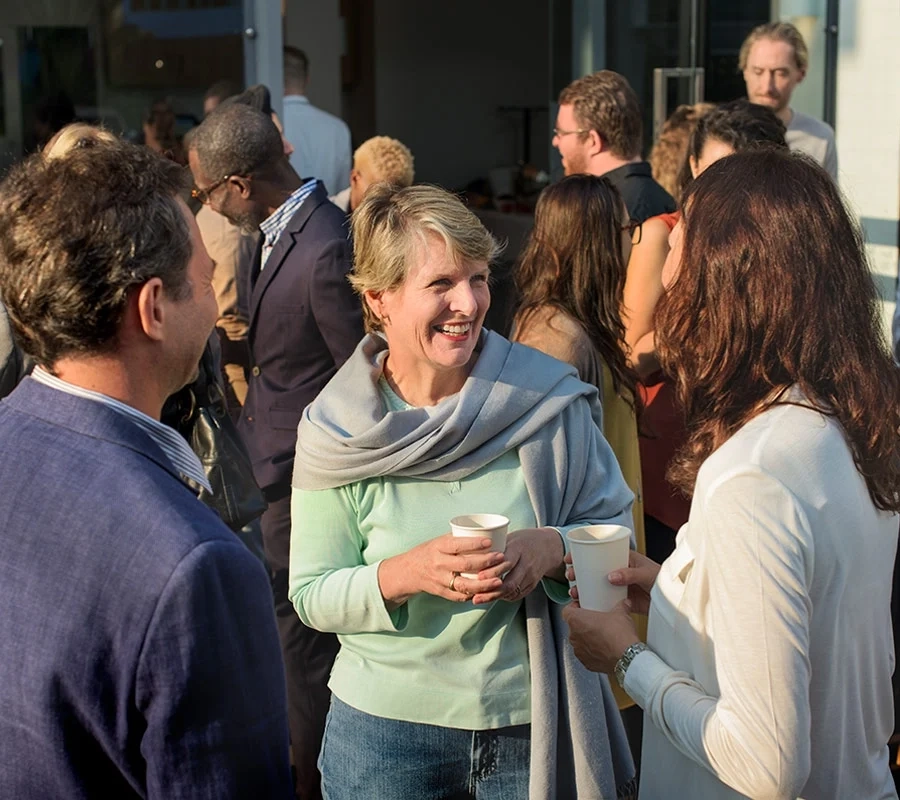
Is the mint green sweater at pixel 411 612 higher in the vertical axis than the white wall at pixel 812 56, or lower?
lower

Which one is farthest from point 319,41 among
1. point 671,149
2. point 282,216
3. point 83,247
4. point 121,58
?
point 83,247

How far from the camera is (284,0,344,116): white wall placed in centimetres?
1138

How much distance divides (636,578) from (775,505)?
0.50 meters

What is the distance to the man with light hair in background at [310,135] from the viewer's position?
704 centimetres

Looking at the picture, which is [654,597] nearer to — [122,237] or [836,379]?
[836,379]

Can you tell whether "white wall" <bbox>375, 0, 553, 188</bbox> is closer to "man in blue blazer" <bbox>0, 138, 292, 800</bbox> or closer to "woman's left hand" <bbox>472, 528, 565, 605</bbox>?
"woman's left hand" <bbox>472, 528, 565, 605</bbox>

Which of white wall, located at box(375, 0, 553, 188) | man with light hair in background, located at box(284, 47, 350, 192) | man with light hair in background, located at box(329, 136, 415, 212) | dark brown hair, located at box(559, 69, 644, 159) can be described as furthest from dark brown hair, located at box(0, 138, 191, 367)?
white wall, located at box(375, 0, 553, 188)

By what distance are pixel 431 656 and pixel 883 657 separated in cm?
88

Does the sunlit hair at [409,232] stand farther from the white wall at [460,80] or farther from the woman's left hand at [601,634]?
the white wall at [460,80]

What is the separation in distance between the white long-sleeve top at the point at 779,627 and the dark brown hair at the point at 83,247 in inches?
30.6

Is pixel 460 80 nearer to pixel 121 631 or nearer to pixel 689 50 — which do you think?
pixel 689 50

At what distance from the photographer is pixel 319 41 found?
11633 millimetres

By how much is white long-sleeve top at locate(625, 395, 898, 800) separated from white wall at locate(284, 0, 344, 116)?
10501 millimetres

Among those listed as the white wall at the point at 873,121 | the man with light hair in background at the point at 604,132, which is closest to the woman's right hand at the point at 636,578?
the man with light hair in background at the point at 604,132
